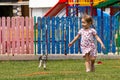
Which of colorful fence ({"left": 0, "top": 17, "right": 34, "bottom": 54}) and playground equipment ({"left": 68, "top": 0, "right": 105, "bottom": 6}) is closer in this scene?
colorful fence ({"left": 0, "top": 17, "right": 34, "bottom": 54})

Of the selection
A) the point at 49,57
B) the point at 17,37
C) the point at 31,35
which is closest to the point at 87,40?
the point at 49,57

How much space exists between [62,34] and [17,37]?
5.79ft

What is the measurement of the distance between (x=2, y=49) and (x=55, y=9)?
9552mm

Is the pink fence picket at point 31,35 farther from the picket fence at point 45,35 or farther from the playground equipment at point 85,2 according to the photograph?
the playground equipment at point 85,2

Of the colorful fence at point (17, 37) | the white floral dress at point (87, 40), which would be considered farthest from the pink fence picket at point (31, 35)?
the white floral dress at point (87, 40)

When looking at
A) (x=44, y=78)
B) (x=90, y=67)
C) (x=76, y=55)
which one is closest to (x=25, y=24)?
(x=76, y=55)

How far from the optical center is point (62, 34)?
20.8m

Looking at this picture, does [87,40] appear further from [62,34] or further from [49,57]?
[62,34]

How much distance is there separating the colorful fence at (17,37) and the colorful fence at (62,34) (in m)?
0.39

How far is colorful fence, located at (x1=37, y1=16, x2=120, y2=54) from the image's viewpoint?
2069 centimetres

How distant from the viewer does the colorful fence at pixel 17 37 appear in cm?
2062

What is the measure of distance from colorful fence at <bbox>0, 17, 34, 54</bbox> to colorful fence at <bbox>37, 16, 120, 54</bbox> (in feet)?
1.29

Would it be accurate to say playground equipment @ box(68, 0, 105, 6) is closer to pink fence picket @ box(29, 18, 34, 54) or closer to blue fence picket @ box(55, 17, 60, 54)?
blue fence picket @ box(55, 17, 60, 54)

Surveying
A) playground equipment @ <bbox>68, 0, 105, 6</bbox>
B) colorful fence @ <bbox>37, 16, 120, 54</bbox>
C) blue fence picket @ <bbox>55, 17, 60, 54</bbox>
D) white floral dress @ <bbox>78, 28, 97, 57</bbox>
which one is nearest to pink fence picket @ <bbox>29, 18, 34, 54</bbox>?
colorful fence @ <bbox>37, 16, 120, 54</bbox>
